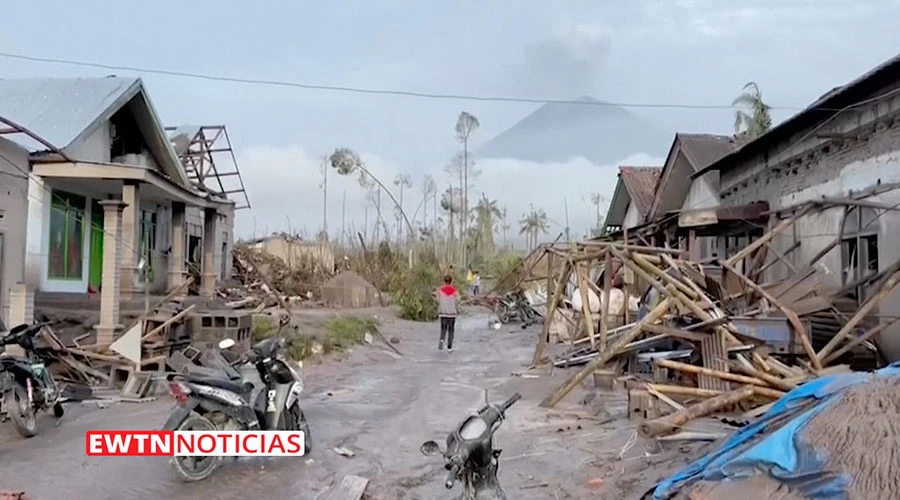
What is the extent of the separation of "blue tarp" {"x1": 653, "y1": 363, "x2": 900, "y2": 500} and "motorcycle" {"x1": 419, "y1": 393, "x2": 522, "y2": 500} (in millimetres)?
1172

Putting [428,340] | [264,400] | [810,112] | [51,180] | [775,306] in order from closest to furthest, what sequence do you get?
1. [264,400]
2. [775,306]
3. [810,112]
4. [51,180]
5. [428,340]

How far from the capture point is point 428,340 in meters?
20.0

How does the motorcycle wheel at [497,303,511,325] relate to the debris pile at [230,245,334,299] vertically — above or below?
below

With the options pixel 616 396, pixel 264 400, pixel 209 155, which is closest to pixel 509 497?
pixel 264 400

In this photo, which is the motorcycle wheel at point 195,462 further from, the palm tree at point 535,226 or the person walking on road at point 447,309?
the palm tree at point 535,226

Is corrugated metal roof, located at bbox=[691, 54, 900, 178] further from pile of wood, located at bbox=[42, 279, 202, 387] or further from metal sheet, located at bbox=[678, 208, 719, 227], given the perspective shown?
pile of wood, located at bbox=[42, 279, 202, 387]

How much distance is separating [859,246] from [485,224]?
1355 inches

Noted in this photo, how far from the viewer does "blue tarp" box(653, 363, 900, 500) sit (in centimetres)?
417

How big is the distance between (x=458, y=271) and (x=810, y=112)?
2517 cm

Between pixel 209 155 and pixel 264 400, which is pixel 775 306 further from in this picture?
pixel 209 155

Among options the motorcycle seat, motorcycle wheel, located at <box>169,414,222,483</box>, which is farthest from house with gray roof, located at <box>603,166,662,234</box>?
motorcycle wheel, located at <box>169,414,222,483</box>

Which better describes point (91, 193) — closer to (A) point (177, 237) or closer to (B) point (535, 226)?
(A) point (177, 237)

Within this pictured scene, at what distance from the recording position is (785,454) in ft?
14.5

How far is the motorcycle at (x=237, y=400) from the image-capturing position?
656cm
